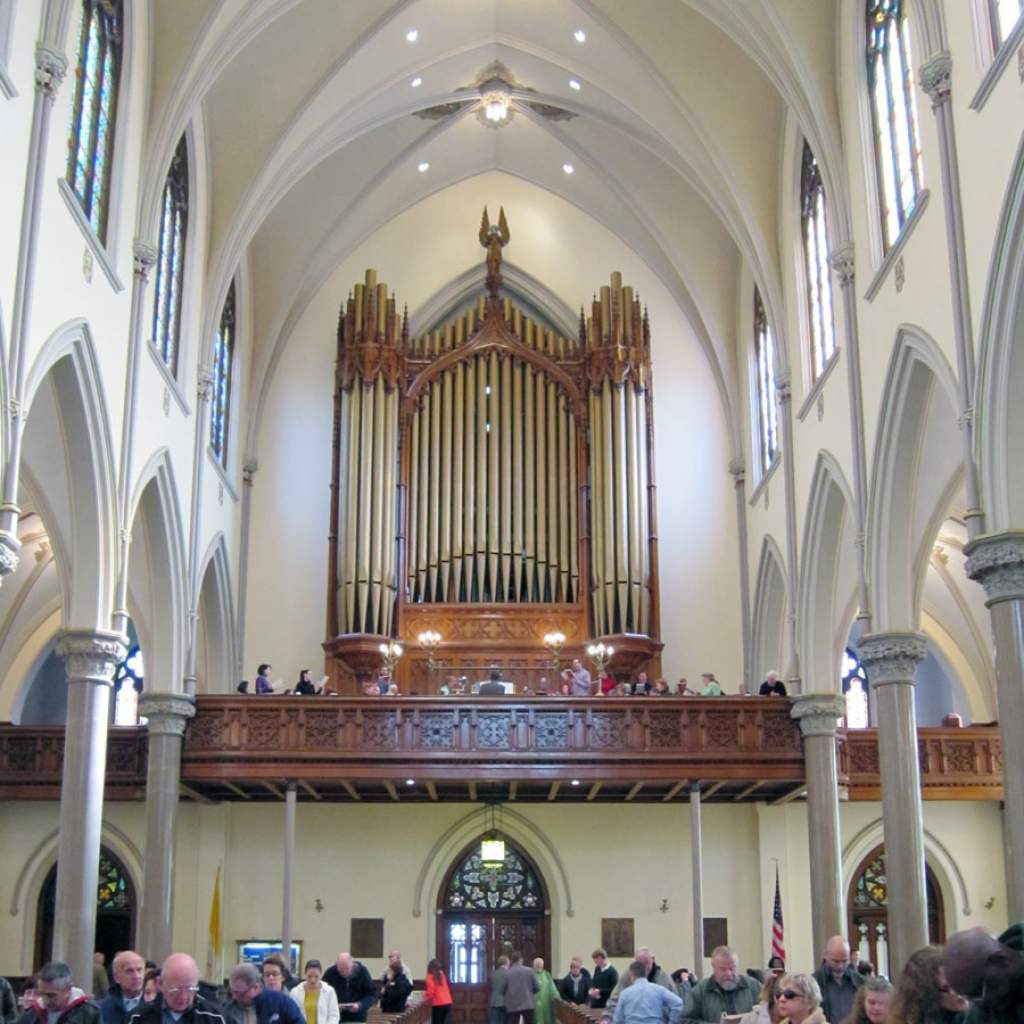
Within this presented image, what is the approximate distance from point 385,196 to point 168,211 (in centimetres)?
704

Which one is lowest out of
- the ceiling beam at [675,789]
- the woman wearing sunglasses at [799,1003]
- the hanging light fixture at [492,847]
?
the woman wearing sunglasses at [799,1003]

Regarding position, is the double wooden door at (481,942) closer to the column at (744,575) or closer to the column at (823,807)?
the column at (744,575)

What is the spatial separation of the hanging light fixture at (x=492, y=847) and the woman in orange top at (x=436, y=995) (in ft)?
11.4

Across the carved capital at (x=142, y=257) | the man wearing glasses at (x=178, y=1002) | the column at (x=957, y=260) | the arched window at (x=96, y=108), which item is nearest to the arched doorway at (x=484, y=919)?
the carved capital at (x=142, y=257)

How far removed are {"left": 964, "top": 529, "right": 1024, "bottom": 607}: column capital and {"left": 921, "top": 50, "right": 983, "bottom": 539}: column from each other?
0.77 ft

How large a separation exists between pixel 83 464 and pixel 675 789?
10407 mm

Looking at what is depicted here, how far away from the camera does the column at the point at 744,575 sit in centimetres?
2509

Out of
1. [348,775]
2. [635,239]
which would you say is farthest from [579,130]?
[348,775]

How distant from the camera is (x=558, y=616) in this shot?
24.9 meters

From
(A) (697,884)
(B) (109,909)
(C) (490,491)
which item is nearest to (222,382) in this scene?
(C) (490,491)

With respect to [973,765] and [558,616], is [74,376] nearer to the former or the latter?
[558,616]

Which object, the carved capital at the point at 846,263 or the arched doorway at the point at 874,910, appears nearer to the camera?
the carved capital at the point at 846,263

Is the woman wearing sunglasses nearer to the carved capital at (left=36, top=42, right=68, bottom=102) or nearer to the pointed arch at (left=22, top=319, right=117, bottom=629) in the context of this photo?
the carved capital at (left=36, top=42, right=68, bottom=102)

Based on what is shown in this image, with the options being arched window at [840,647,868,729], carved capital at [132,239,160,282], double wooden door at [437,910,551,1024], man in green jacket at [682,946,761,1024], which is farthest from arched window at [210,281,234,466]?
man in green jacket at [682,946,761,1024]
